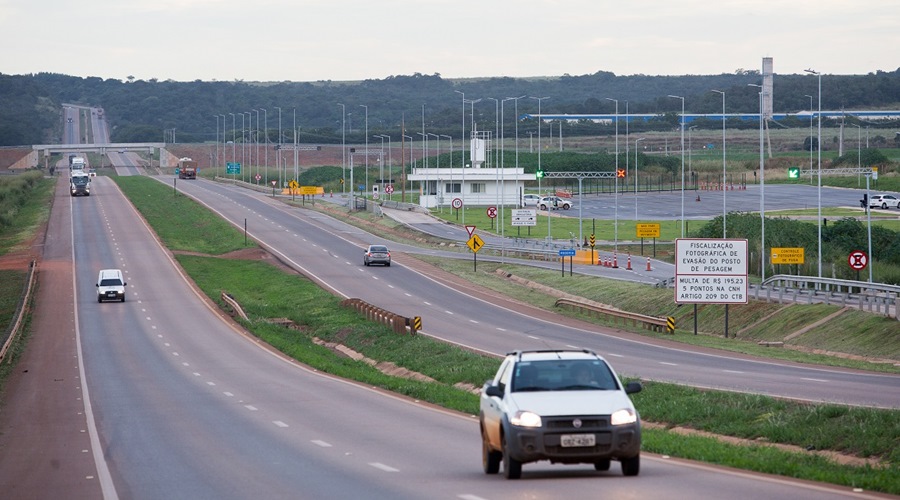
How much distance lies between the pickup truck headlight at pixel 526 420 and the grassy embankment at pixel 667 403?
3.58m

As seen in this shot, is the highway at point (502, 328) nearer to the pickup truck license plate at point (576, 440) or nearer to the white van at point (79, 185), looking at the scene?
the pickup truck license plate at point (576, 440)

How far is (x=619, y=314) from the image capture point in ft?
178

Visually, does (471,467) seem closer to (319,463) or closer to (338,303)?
(319,463)

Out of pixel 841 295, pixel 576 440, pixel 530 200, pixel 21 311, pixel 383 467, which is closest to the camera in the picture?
pixel 576 440

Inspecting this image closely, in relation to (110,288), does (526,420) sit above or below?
above

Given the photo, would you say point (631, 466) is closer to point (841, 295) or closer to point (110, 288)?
point (841, 295)

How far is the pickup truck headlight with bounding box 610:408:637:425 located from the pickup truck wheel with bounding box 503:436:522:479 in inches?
50.9

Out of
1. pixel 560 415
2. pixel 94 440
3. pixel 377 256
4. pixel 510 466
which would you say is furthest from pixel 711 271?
pixel 560 415

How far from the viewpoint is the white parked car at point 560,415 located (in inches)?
578

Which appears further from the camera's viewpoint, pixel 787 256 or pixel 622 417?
pixel 787 256

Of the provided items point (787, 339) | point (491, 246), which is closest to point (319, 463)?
point (787, 339)

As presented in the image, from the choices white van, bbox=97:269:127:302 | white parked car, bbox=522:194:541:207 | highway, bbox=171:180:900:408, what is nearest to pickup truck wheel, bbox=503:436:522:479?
highway, bbox=171:180:900:408

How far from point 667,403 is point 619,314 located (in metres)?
29.2

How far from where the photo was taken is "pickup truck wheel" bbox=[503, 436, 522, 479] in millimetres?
15070
